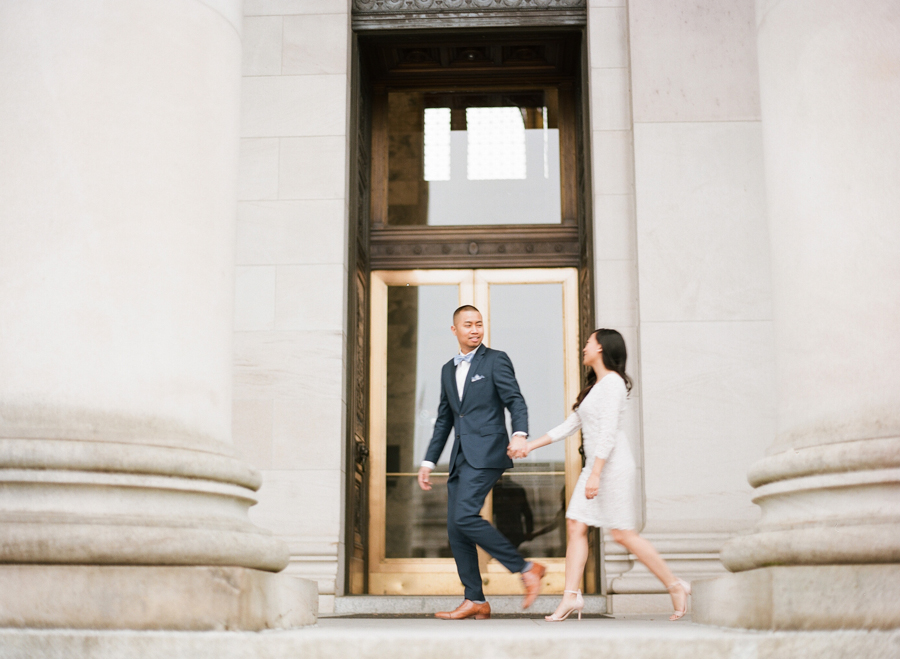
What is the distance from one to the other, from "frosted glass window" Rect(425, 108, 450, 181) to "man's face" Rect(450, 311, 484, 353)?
392 cm

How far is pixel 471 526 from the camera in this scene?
7.07m

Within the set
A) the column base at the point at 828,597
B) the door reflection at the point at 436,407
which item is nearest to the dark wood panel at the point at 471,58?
the door reflection at the point at 436,407

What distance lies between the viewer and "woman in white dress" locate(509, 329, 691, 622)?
6.43m

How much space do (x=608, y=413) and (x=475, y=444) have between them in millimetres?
1126

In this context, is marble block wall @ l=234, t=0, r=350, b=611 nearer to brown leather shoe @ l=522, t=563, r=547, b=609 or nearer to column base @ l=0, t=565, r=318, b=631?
brown leather shoe @ l=522, t=563, r=547, b=609

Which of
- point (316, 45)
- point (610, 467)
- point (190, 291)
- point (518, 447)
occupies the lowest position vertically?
point (610, 467)

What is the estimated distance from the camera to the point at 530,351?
419 inches

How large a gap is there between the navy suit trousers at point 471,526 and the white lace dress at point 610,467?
26.1 inches

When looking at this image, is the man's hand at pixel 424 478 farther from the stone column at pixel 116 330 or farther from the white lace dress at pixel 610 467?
the stone column at pixel 116 330

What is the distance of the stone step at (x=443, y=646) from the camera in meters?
3.60

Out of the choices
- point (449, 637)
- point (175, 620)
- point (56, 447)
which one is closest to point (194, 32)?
point (56, 447)

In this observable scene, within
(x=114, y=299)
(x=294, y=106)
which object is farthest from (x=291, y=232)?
(x=114, y=299)

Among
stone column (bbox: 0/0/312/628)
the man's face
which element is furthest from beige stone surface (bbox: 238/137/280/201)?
stone column (bbox: 0/0/312/628)

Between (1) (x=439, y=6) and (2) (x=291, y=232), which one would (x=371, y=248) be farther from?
(1) (x=439, y=6)
